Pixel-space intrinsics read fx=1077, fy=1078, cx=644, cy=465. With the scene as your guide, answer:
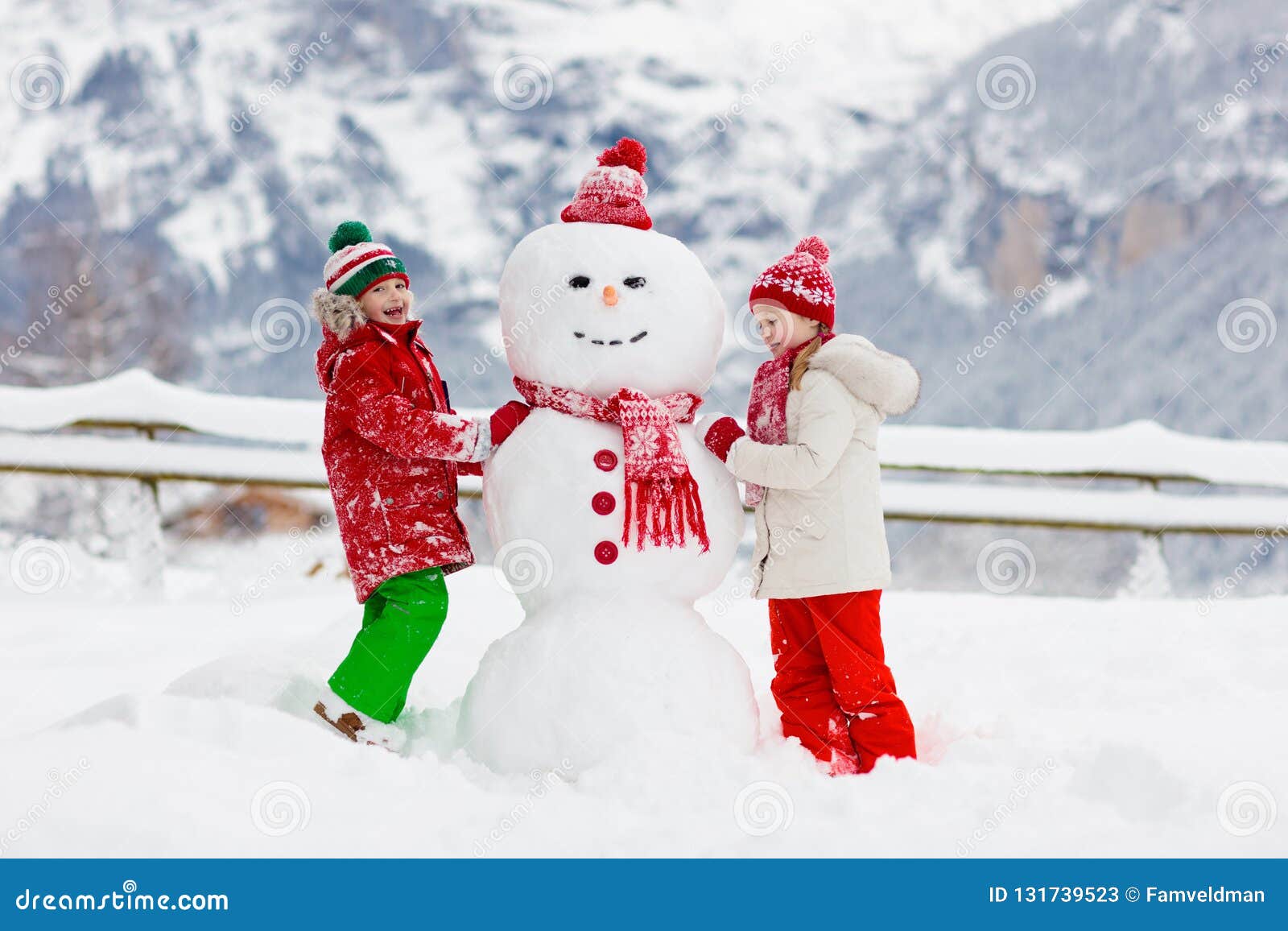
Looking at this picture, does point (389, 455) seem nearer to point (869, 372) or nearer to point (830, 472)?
point (830, 472)

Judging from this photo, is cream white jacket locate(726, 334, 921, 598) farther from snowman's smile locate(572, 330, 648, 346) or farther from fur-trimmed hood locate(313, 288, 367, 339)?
fur-trimmed hood locate(313, 288, 367, 339)

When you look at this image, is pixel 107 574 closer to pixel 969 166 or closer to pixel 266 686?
pixel 266 686

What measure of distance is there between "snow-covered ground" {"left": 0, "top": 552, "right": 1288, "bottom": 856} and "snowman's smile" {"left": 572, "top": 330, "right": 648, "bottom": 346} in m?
1.03

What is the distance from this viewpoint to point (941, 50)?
3709cm

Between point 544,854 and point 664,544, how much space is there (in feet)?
2.91

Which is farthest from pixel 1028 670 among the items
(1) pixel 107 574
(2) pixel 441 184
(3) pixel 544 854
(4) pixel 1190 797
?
(2) pixel 441 184

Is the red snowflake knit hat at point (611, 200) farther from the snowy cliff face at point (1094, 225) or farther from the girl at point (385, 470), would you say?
the snowy cliff face at point (1094, 225)

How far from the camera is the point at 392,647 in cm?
283

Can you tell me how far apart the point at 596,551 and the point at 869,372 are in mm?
842

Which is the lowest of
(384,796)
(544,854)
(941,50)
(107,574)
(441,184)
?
(544,854)

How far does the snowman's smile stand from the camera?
2809mm

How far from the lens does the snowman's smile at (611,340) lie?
9.21 feet

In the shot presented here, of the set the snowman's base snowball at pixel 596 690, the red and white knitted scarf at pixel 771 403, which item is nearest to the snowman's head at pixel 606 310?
the red and white knitted scarf at pixel 771 403

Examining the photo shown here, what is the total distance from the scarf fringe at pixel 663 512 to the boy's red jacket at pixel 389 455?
464 mm
